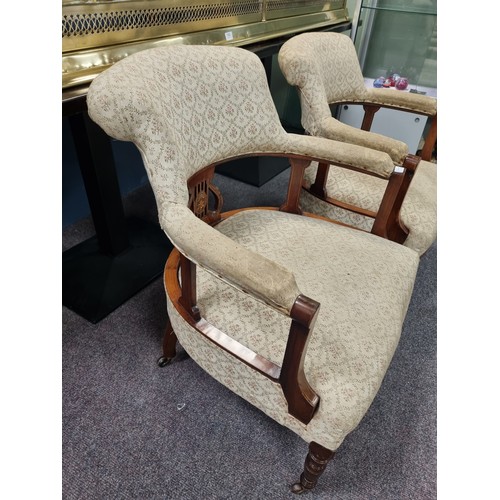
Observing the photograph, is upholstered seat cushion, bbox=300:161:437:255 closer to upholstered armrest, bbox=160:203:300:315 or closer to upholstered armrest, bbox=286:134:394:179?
upholstered armrest, bbox=286:134:394:179

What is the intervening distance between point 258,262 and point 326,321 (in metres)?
0.27

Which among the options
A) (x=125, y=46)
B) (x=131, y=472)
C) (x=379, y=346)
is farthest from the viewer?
(x=125, y=46)

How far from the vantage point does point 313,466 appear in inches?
32.5

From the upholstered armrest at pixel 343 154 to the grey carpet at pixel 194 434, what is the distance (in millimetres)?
704

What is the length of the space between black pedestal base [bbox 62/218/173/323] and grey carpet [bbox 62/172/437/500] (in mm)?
72

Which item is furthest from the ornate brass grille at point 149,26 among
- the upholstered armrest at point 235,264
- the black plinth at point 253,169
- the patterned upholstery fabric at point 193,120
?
the black plinth at point 253,169

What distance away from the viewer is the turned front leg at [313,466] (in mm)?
771

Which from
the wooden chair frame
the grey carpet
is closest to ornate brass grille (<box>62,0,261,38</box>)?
the wooden chair frame

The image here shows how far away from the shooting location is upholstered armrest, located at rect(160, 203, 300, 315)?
0.56 metres

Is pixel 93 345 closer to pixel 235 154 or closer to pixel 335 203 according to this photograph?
pixel 235 154

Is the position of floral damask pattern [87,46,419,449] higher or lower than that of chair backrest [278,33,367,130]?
lower

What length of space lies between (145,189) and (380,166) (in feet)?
4.74

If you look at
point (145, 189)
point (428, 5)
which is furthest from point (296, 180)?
point (428, 5)

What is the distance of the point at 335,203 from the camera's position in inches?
49.9
